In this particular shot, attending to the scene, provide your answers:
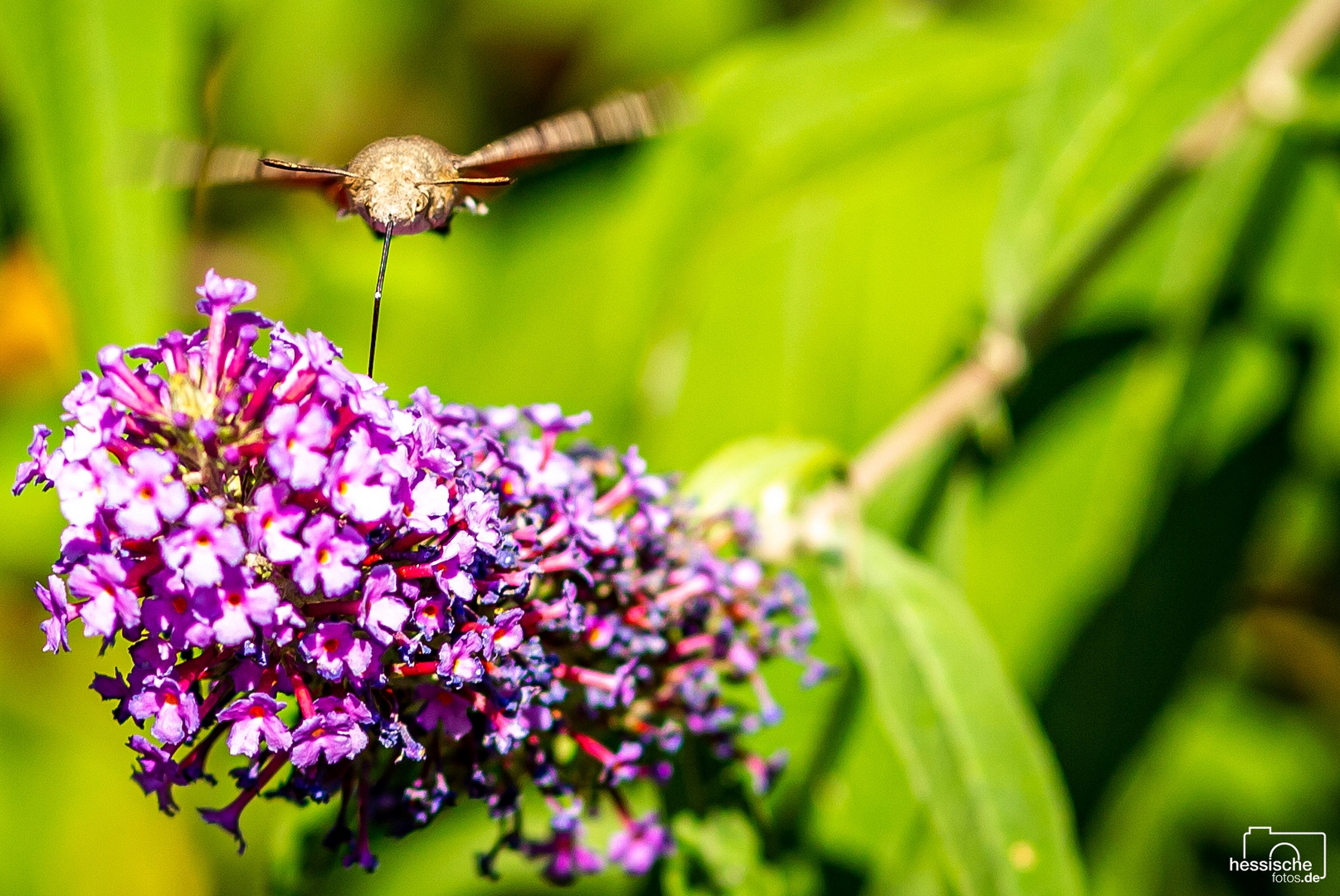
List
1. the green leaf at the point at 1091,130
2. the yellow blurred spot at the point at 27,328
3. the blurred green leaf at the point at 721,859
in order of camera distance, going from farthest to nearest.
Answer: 1. the yellow blurred spot at the point at 27,328
2. the green leaf at the point at 1091,130
3. the blurred green leaf at the point at 721,859

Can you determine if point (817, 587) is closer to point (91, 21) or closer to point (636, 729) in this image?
point (636, 729)

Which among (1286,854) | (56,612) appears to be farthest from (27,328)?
(1286,854)

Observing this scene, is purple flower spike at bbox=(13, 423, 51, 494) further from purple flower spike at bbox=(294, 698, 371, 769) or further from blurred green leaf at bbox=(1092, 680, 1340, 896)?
blurred green leaf at bbox=(1092, 680, 1340, 896)

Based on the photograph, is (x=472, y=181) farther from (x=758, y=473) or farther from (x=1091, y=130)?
(x=1091, y=130)

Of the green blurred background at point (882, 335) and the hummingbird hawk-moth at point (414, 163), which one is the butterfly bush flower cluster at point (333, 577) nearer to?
the hummingbird hawk-moth at point (414, 163)

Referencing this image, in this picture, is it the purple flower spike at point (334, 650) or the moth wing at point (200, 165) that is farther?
the moth wing at point (200, 165)

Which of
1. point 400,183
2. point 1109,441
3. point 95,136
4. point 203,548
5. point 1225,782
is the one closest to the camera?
point 203,548

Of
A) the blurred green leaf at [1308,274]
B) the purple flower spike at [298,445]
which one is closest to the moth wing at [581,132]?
the purple flower spike at [298,445]
